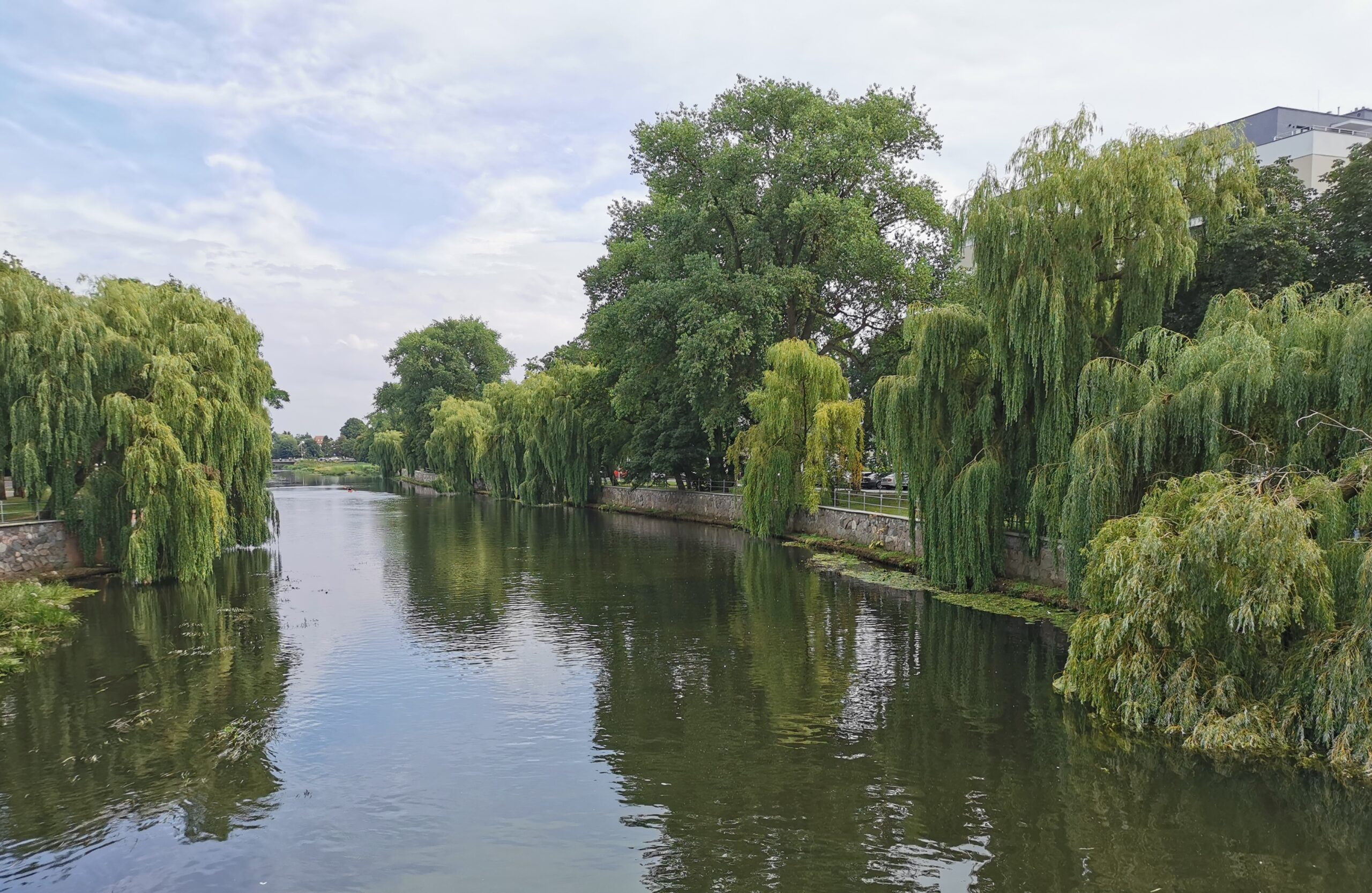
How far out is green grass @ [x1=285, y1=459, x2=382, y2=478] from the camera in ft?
375

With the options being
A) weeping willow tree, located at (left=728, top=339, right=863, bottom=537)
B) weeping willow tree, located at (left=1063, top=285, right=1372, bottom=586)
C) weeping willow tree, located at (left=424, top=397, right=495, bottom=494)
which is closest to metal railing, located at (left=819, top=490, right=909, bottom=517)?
weeping willow tree, located at (left=728, top=339, right=863, bottom=537)

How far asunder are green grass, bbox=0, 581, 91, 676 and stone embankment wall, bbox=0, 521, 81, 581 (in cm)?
179

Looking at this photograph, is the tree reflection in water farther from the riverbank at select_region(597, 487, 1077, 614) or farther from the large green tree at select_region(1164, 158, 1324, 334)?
the large green tree at select_region(1164, 158, 1324, 334)

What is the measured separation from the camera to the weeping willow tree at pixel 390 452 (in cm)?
9512

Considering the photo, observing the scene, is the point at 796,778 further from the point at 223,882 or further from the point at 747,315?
the point at 747,315

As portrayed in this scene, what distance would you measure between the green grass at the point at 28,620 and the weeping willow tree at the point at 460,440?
43235mm

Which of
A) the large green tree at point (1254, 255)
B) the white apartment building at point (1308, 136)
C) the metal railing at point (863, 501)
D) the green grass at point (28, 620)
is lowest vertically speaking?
the green grass at point (28, 620)

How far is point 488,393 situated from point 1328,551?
2331 inches

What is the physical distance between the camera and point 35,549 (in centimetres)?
2177

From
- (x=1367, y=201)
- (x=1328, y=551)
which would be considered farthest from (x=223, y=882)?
(x=1367, y=201)

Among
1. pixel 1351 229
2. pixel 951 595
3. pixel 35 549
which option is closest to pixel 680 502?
pixel 951 595

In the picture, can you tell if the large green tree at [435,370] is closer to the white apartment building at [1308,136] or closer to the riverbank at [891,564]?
the riverbank at [891,564]

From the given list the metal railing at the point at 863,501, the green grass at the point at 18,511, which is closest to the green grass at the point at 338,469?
the green grass at the point at 18,511

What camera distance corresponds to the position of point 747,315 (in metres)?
32.8
